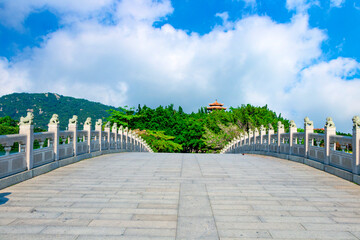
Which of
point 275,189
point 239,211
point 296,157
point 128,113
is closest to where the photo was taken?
point 239,211

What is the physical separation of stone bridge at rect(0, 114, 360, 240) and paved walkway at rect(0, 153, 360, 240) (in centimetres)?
1

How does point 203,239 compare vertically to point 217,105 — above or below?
below

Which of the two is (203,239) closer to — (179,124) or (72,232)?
(72,232)

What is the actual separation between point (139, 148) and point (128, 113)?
85.4 ft

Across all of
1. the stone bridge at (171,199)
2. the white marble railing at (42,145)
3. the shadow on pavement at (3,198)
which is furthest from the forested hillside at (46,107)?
the shadow on pavement at (3,198)

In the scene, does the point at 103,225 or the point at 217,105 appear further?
the point at 217,105

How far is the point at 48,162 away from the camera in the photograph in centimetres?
844

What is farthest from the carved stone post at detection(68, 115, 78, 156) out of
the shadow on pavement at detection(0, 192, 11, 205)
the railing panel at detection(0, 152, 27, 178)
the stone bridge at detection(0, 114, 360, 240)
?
the shadow on pavement at detection(0, 192, 11, 205)

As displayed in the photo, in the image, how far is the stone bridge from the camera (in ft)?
12.1

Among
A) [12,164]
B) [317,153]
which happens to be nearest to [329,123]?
[317,153]

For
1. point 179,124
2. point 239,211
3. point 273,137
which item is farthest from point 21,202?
point 179,124

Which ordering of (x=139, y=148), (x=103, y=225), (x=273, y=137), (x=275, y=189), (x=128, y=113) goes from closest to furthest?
(x=103, y=225), (x=275, y=189), (x=273, y=137), (x=139, y=148), (x=128, y=113)

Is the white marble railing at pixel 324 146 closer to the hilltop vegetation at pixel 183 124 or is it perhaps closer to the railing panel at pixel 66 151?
the railing panel at pixel 66 151

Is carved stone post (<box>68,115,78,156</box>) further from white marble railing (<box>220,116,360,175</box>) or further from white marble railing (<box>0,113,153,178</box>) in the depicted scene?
white marble railing (<box>220,116,360,175</box>)
